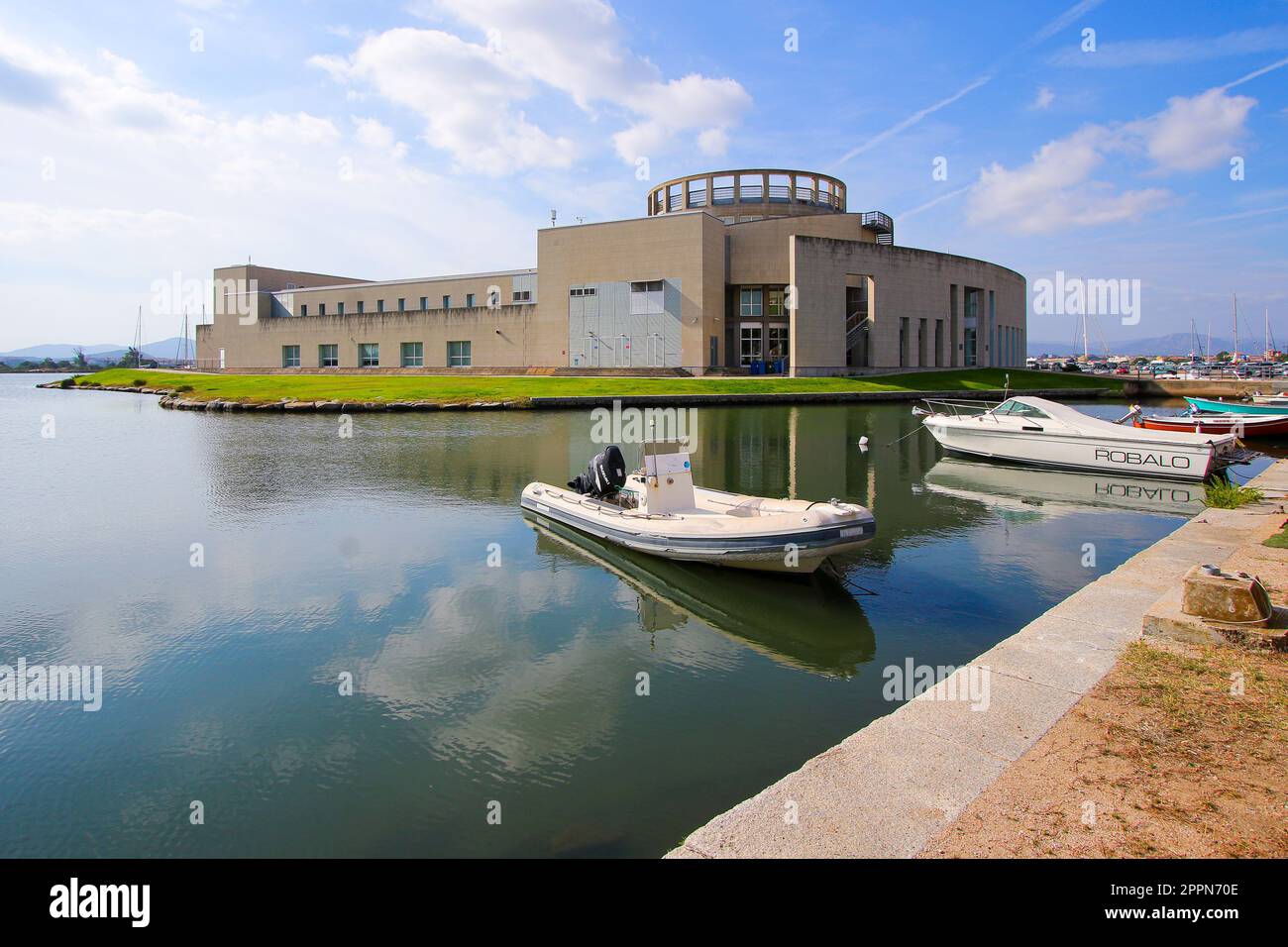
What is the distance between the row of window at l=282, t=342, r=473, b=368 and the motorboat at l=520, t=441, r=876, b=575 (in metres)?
53.6

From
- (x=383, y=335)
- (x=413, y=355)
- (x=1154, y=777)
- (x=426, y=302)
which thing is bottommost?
(x=1154, y=777)

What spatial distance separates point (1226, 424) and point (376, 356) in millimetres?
64671

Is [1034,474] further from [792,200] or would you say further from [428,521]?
[792,200]

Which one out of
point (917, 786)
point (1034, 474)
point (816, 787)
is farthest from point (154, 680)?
point (1034, 474)

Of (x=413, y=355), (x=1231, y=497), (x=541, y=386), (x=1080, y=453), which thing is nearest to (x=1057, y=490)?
(x=1080, y=453)

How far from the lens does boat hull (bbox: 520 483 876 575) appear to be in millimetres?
12289

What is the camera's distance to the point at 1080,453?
24125mm

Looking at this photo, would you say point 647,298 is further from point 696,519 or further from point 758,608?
point 758,608

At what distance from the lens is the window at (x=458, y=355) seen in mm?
68188

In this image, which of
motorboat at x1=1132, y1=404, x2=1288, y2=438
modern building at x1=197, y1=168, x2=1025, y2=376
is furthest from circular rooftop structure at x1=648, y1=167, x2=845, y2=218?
motorboat at x1=1132, y1=404, x2=1288, y2=438

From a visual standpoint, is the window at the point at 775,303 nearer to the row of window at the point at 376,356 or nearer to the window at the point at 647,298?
the window at the point at 647,298

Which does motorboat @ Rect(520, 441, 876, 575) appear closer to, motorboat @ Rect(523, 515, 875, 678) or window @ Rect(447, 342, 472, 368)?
motorboat @ Rect(523, 515, 875, 678)
